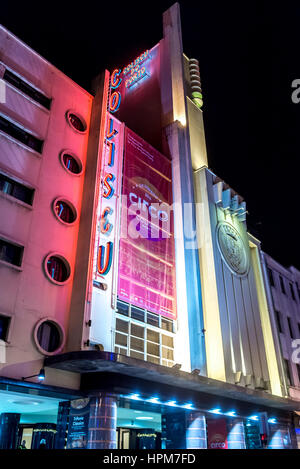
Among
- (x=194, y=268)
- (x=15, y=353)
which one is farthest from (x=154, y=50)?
(x=15, y=353)

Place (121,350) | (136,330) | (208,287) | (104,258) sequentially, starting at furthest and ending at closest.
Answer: (208,287) < (136,330) < (121,350) < (104,258)

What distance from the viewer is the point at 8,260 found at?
1584cm

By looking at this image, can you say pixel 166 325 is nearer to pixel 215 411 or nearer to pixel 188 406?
pixel 188 406

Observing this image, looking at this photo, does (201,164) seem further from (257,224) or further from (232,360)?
(232,360)

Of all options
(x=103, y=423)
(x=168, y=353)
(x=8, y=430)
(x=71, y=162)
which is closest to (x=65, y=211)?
(x=71, y=162)

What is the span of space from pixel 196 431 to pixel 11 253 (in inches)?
489

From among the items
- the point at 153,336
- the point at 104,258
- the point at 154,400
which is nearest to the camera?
the point at 154,400

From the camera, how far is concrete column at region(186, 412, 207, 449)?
18281 mm

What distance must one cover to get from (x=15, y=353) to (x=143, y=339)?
734 centimetres

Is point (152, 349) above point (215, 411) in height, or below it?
above

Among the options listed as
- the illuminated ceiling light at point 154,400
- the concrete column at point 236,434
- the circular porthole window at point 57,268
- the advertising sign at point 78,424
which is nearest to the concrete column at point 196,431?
the concrete column at point 236,434

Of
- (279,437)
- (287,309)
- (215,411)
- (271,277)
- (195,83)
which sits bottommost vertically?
(279,437)

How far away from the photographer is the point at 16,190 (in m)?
17.3

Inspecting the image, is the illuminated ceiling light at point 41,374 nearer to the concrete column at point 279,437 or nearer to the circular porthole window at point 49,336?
the circular porthole window at point 49,336
